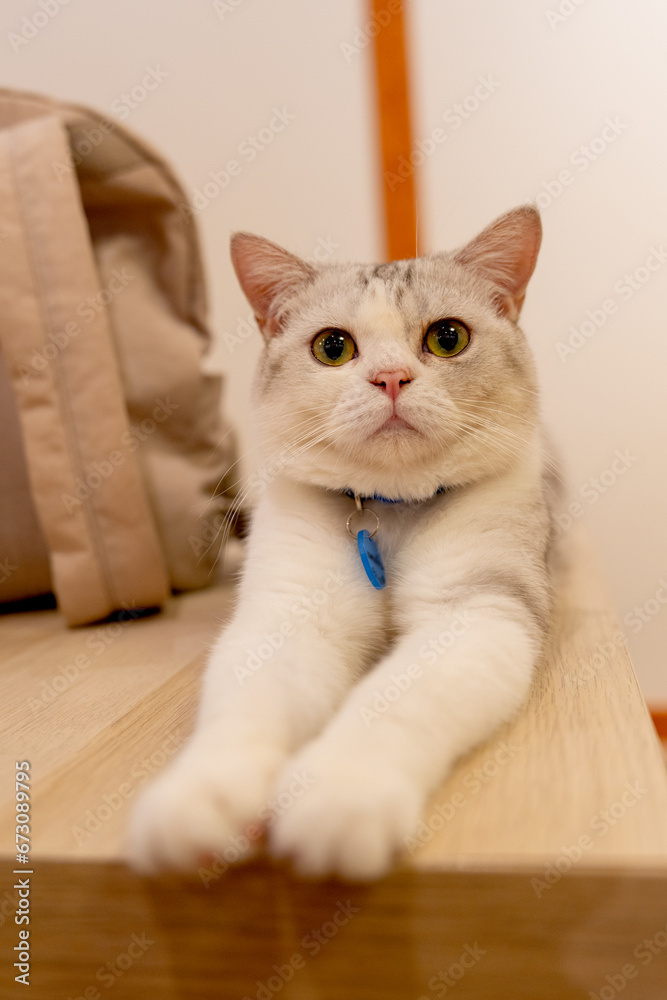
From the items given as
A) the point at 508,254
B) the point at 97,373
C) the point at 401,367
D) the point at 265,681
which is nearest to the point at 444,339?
the point at 401,367

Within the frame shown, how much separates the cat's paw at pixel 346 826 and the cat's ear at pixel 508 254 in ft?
3.13

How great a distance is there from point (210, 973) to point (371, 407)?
715mm

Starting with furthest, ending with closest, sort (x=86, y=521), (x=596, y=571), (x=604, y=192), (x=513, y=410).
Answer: (x=604, y=192)
(x=596, y=571)
(x=86, y=521)
(x=513, y=410)

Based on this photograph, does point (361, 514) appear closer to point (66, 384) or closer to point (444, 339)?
point (444, 339)

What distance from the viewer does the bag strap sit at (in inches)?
53.3

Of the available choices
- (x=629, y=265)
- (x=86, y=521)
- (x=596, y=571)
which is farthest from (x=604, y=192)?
(x=86, y=521)

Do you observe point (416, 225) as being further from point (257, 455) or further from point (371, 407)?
point (371, 407)

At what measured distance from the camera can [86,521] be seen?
4.66 ft

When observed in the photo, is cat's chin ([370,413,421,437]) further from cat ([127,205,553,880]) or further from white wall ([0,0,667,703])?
white wall ([0,0,667,703])

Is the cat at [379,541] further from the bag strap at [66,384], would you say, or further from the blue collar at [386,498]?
the bag strap at [66,384]

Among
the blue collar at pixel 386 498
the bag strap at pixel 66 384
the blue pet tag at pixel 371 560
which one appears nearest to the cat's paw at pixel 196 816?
the blue pet tag at pixel 371 560

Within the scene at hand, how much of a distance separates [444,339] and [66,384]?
2.55ft

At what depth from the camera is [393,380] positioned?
1017 millimetres

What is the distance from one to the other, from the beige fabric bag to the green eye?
698 millimetres
